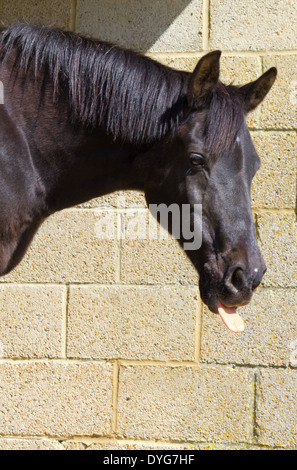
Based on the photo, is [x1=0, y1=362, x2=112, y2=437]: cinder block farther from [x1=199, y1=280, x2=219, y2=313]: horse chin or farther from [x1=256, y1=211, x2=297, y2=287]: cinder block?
[x1=199, y1=280, x2=219, y2=313]: horse chin

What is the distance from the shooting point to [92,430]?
12.0 feet

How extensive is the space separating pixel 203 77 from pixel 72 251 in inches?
66.4

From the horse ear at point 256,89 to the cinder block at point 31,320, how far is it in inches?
68.2

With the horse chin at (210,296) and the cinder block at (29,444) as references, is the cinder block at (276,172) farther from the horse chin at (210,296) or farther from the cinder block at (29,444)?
the cinder block at (29,444)

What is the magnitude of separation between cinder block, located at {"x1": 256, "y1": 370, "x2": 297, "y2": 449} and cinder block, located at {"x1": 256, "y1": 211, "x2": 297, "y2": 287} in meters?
0.57

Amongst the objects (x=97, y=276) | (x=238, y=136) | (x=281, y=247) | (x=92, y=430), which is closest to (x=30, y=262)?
(x=97, y=276)

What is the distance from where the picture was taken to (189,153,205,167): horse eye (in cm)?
227

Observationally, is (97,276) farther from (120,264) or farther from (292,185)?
(292,185)

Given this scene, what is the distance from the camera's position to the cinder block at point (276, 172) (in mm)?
3531

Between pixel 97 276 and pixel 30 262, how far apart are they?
43cm

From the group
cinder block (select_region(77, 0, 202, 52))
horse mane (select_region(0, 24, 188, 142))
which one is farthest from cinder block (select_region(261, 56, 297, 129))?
horse mane (select_region(0, 24, 188, 142))

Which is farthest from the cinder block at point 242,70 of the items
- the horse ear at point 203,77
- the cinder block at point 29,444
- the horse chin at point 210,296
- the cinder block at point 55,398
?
the cinder block at point 29,444

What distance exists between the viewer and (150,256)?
3609 millimetres

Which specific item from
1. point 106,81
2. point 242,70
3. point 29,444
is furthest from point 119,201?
point 29,444
